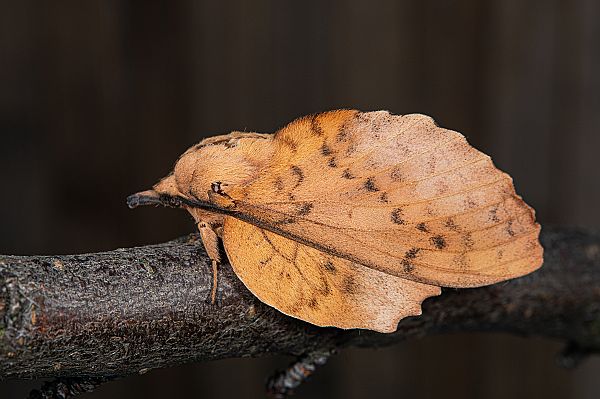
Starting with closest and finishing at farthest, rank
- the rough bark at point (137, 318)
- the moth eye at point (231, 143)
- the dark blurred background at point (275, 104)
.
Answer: the rough bark at point (137, 318) < the moth eye at point (231, 143) < the dark blurred background at point (275, 104)

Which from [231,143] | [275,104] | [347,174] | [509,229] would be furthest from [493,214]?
[275,104]

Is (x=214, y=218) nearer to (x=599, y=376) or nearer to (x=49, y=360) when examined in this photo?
(x=49, y=360)

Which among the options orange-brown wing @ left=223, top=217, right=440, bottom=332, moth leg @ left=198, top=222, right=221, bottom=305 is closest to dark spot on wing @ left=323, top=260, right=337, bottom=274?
orange-brown wing @ left=223, top=217, right=440, bottom=332

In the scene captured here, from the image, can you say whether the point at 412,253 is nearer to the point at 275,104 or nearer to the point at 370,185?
the point at 370,185

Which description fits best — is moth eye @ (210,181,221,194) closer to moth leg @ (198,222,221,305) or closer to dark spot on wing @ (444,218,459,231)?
moth leg @ (198,222,221,305)

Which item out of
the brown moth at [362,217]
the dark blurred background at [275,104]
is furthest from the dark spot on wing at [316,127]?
the dark blurred background at [275,104]

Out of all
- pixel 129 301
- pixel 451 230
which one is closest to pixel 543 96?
pixel 451 230

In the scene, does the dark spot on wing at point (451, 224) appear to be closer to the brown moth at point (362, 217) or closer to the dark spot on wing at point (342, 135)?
the brown moth at point (362, 217)
